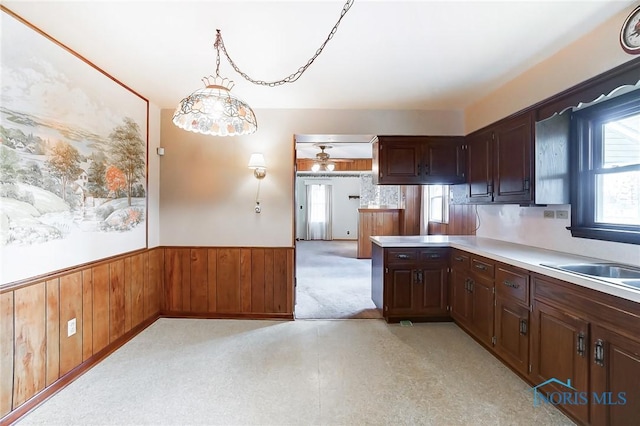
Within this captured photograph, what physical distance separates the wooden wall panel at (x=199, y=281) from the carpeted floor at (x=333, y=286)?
1.17 meters

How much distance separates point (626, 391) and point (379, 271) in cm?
211

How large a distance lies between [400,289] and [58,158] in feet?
10.9

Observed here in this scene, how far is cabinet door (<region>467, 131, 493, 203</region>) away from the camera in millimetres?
2828

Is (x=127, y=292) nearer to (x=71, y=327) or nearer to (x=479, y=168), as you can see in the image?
(x=71, y=327)

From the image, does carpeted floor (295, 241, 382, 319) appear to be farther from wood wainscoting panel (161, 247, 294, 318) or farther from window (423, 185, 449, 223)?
window (423, 185, 449, 223)

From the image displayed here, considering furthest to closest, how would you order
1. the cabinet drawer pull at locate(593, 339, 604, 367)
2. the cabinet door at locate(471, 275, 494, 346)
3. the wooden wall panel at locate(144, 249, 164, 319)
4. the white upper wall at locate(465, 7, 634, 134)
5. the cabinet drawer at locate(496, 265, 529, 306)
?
the wooden wall panel at locate(144, 249, 164, 319)
the cabinet door at locate(471, 275, 494, 346)
the cabinet drawer at locate(496, 265, 529, 306)
the white upper wall at locate(465, 7, 634, 134)
the cabinet drawer pull at locate(593, 339, 604, 367)

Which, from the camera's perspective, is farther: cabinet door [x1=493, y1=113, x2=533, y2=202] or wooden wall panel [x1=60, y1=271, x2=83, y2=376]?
cabinet door [x1=493, y1=113, x2=533, y2=202]

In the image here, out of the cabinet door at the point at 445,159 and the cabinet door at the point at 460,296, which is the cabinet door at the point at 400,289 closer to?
the cabinet door at the point at 460,296

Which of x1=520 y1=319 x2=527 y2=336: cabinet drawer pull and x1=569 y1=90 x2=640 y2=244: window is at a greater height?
x1=569 y1=90 x2=640 y2=244: window

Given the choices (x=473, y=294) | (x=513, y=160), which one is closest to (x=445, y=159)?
(x=513, y=160)

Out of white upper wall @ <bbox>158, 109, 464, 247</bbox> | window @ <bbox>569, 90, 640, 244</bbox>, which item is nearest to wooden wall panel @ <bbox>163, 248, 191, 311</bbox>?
white upper wall @ <bbox>158, 109, 464, 247</bbox>

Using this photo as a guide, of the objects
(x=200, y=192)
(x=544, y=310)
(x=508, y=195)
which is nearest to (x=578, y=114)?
(x=508, y=195)

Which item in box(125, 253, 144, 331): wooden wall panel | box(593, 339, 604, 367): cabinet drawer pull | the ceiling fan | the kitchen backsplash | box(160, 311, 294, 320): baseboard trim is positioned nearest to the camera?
box(593, 339, 604, 367): cabinet drawer pull

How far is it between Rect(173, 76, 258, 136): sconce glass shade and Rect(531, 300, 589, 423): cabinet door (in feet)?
7.82
